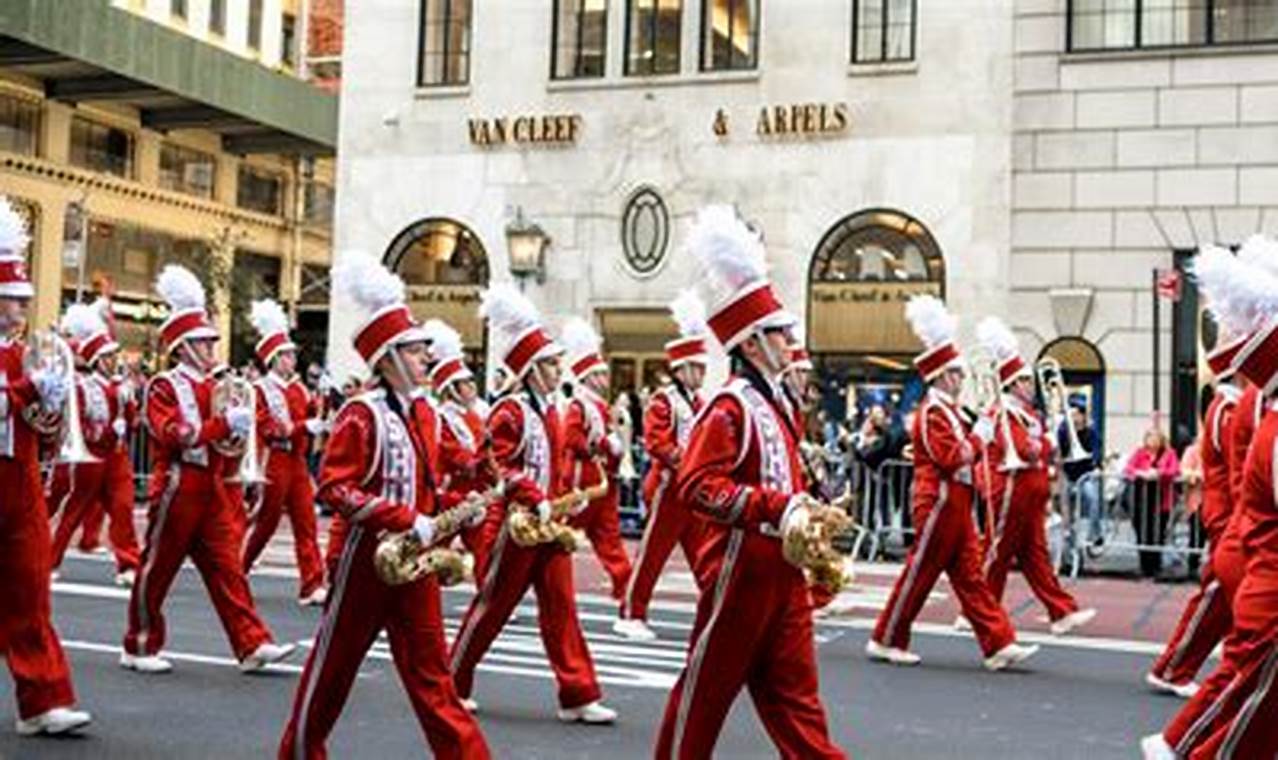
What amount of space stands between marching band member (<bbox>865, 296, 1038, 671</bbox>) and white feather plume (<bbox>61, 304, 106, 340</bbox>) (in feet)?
24.4

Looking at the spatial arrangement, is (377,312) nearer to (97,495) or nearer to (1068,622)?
(1068,622)

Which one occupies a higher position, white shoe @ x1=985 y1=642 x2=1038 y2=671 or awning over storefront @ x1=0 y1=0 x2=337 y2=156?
awning over storefront @ x1=0 y1=0 x2=337 y2=156

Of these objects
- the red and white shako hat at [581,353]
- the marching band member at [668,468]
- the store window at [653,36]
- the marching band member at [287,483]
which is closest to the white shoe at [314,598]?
the marching band member at [287,483]

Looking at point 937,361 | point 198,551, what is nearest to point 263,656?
point 198,551

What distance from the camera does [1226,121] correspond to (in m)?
23.2

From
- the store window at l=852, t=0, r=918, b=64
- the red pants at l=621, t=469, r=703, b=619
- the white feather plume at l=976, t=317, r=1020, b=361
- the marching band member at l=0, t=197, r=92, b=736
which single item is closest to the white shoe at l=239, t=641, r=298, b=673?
the marching band member at l=0, t=197, r=92, b=736

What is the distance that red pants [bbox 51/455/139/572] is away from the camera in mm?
15406

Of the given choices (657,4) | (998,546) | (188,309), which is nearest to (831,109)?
(657,4)

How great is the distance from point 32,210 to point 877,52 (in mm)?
22888

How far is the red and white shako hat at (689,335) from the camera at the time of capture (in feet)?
45.3

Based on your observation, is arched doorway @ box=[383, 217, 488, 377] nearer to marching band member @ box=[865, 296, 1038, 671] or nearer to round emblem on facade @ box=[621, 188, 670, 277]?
round emblem on facade @ box=[621, 188, 670, 277]

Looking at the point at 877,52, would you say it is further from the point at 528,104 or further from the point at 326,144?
the point at 326,144

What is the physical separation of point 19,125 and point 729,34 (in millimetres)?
20732

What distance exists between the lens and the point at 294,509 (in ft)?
46.2
